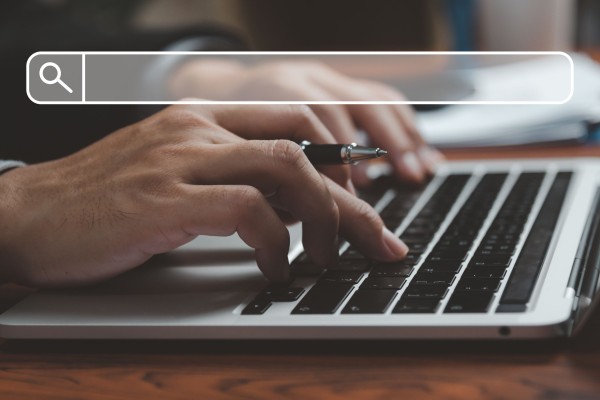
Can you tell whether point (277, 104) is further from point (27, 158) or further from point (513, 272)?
point (27, 158)

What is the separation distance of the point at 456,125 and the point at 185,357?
2.07 ft

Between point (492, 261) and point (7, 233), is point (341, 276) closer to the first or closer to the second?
point (492, 261)

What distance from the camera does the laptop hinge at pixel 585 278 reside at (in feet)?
1.35

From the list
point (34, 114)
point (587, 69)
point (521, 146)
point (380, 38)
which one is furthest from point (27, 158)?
point (380, 38)

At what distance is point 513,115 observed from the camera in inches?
38.1

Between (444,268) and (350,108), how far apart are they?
0.35m

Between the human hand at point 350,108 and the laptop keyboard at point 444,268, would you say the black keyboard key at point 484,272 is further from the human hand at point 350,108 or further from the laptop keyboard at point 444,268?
the human hand at point 350,108

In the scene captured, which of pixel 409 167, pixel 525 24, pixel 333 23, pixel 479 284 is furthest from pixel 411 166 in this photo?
pixel 333 23

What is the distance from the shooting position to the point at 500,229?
57 centimetres

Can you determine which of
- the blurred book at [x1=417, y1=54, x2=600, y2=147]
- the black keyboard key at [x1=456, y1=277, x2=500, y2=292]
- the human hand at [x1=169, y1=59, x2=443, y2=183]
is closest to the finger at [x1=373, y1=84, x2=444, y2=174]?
the human hand at [x1=169, y1=59, x2=443, y2=183]

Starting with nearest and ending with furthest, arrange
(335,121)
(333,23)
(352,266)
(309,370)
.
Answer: (309,370) → (352,266) → (335,121) → (333,23)

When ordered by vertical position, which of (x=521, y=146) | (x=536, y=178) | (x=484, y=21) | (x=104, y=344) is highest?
(x=484, y=21)

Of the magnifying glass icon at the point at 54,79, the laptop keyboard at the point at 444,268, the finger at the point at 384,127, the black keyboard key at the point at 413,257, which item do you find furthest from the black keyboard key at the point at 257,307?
the finger at the point at 384,127

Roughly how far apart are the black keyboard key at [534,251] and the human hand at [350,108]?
15cm
